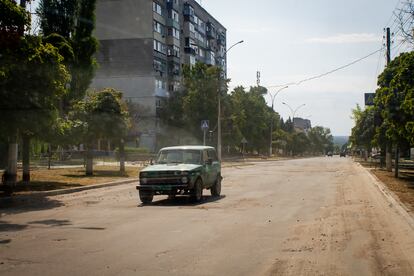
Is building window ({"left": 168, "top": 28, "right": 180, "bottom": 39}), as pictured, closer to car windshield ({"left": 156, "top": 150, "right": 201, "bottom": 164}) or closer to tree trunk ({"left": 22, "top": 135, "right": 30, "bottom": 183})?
tree trunk ({"left": 22, "top": 135, "right": 30, "bottom": 183})

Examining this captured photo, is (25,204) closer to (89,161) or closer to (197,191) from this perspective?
(197,191)

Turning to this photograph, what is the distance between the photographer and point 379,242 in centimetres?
959

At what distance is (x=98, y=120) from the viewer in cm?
2881

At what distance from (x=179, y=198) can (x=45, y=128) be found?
18.1ft

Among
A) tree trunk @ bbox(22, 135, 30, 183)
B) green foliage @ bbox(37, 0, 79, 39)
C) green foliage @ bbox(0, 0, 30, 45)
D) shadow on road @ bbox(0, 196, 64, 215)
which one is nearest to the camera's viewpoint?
green foliage @ bbox(0, 0, 30, 45)

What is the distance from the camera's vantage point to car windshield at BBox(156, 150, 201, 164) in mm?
17050

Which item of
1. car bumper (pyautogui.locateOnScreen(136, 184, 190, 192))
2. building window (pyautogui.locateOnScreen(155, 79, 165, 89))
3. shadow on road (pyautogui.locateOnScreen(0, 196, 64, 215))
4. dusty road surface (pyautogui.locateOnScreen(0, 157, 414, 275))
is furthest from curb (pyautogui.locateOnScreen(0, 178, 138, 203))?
building window (pyautogui.locateOnScreen(155, 79, 165, 89))

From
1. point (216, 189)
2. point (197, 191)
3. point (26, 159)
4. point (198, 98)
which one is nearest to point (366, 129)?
point (198, 98)

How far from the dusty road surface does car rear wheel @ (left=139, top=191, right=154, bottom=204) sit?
37 centimetres

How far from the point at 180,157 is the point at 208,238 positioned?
750cm

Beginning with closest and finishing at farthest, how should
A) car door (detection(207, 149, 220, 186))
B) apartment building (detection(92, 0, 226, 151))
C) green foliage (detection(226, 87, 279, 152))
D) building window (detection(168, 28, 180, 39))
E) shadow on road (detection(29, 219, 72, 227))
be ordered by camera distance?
shadow on road (detection(29, 219, 72, 227)) < car door (detection(207, 149, 220, 186)) < apartment building (detection(92, 0, 226, 151)) < building window (detection(168, 28, 180, 39)) < green foliage (detection(226, 87, 279, 152))

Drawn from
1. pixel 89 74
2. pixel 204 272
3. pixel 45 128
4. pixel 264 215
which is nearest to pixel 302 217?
pixel 264 215

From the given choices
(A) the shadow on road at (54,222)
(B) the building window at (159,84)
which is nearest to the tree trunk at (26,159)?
(A) the shadow on road at (54,222)

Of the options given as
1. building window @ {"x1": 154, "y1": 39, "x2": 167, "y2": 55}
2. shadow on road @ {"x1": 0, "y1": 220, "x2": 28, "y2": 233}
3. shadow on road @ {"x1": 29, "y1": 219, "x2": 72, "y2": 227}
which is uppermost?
building window @ {"x1": 154, "y1": 39, "x2": 167, "y2": 55}
